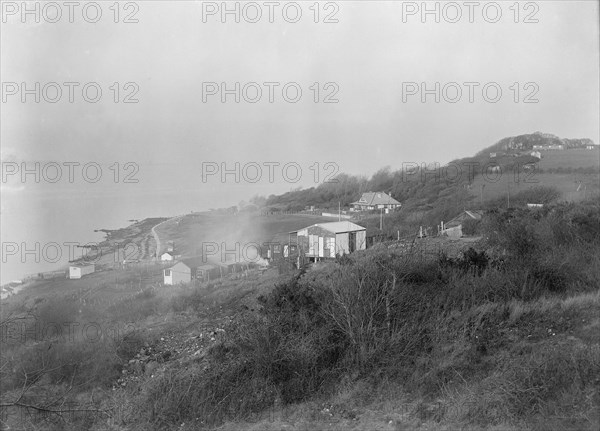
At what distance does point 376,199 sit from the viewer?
12055 millimetres

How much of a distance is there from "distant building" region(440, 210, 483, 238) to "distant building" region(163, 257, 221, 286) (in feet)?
17.9

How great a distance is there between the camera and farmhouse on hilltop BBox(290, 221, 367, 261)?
9.34 metres

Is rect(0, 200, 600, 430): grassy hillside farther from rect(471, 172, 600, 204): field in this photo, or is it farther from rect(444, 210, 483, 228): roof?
rect(471, 172, 600, 204): field

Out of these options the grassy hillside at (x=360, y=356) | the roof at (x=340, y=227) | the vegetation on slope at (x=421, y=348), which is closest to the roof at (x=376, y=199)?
the roof at (x=340, y=227)

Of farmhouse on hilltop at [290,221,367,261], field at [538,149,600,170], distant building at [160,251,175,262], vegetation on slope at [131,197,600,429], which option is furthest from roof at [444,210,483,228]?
distant building at [160,251,175,262]

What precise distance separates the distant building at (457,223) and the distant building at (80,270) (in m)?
7.94

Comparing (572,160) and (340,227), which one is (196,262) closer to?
(340,227)

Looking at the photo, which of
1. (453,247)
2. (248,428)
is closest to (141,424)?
(248,428)

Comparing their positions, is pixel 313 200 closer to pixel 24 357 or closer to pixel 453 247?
pixel 453 247

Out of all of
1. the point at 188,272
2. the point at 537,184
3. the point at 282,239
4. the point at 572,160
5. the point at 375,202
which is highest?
the point at 572,160

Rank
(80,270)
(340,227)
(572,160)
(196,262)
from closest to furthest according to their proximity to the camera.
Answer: (80,270)
(340,227)
(196,262)
(572,160)

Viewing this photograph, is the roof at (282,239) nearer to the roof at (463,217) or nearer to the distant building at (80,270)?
the distant building at (80,270)

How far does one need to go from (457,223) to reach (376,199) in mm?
2100

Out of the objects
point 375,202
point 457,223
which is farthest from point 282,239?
point 457,223
